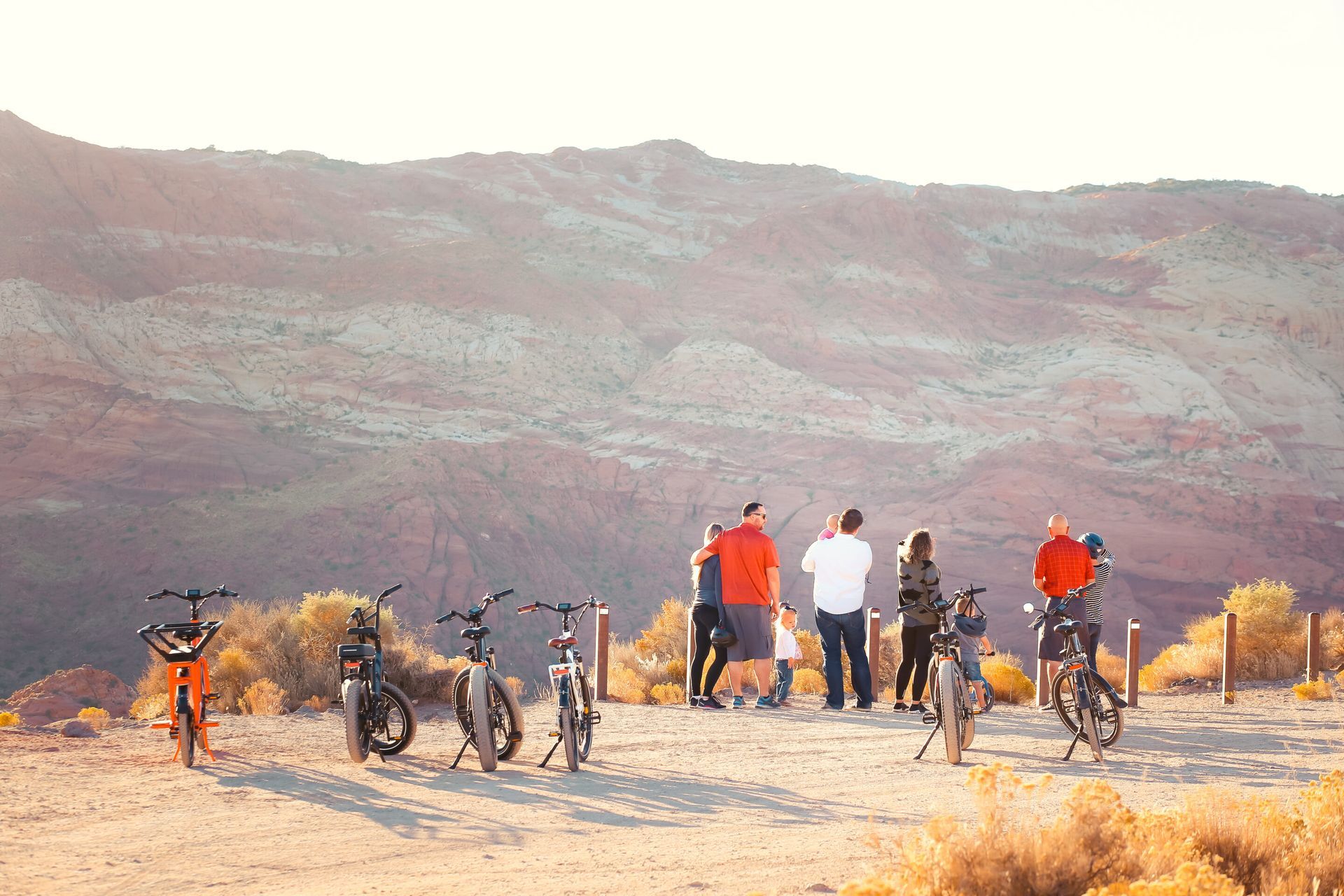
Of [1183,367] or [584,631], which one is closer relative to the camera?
[584,631]

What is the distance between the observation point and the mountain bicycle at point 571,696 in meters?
7.93

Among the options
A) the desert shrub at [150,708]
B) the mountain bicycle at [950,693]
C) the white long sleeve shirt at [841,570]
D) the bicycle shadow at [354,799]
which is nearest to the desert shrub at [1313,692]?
the white long sleeve shirt at [841,570]

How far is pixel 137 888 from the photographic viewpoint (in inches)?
199

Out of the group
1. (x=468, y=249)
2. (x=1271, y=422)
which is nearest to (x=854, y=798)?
(x=1271, y=422)

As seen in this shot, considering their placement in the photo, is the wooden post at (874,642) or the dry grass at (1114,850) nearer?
the dry grass at (1114,850)

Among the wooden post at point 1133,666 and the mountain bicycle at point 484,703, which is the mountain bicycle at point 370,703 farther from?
the wooden post at point 1133,666

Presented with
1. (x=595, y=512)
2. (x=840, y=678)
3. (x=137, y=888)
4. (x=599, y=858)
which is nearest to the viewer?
(x=137, y=888)

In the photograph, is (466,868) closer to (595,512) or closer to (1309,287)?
(595,512)

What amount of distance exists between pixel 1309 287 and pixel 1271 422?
11.6 m

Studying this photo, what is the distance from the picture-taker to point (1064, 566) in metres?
10.2

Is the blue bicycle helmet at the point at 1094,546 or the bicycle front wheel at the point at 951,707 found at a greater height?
the blue bicycle helmet at the point at 1094,546

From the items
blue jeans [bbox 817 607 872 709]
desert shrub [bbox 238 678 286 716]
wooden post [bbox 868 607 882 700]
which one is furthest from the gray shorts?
desert shrub [bbox 238 678 286 716]

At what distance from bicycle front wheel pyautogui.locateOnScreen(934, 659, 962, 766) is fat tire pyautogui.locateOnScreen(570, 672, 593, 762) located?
2.61m

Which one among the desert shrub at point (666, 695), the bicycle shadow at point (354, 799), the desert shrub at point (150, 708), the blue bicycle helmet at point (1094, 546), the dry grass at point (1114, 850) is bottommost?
the desert shrub at point (150, 708)
